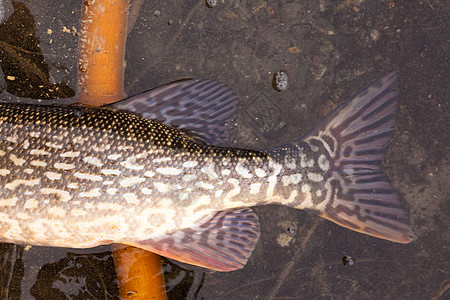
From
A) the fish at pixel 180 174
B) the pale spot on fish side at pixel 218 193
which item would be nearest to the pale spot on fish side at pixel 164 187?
the fish at pixel 180 174

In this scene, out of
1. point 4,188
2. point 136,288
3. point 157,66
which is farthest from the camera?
point 157,66


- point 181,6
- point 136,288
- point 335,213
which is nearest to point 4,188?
point 136,288

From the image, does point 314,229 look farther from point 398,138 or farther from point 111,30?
point 111,30

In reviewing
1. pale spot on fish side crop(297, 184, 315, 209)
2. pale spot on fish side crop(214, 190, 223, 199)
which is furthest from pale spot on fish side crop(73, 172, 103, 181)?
pale spot on fish side crop(297, 184, 315, 209)

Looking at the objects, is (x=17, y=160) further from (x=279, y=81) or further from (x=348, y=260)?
(x=348, y=260)

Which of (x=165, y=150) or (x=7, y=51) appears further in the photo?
(x=7, y=51)

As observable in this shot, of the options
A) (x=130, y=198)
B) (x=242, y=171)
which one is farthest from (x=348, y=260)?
(x=130, y=198)
